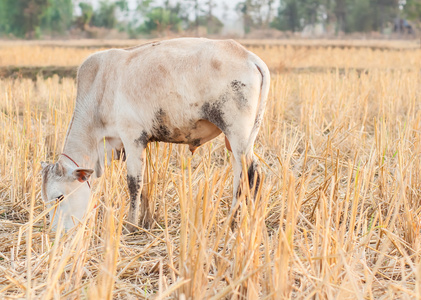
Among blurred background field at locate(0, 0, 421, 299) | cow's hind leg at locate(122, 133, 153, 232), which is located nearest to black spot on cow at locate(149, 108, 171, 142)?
cow's hind leg at locate(122, 133, 153, 232)

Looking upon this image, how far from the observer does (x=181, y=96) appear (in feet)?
10.4

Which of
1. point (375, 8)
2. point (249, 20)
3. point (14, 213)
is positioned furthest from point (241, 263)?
point (249, 20)

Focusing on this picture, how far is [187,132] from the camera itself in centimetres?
329

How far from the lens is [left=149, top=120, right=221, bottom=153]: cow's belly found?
3261 mm

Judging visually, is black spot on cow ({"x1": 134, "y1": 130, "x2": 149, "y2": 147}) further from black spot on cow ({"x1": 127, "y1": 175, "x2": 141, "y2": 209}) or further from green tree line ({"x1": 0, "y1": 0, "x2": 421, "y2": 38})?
green tree line ({"x1": 0, "y1": 0, "x2": 421, "y2": 38})

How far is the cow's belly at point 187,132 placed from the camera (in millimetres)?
Answer: 3261

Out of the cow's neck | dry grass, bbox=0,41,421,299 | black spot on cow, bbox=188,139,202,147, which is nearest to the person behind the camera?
dry grass, bbox=0,41,421,299

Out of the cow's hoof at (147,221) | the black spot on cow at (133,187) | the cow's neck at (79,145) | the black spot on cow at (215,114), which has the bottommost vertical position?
the cow's hoof at (147,221)

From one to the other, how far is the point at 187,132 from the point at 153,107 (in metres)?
0.29

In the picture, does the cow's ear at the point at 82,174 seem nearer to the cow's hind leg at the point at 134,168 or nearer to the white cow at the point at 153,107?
the white cow at the point at 153,107

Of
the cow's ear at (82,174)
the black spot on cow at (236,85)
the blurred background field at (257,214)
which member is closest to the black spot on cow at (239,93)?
the black spot on cow at (236,85)

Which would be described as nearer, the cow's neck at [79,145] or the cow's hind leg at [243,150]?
the cow's hind leg at [243,150]

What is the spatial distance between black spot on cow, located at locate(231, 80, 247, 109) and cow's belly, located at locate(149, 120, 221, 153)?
333mm

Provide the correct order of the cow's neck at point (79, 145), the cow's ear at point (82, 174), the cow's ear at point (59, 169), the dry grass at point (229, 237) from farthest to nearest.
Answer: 1. the cow's neck at point (79, 145)
2. the cow's ear at point (59, 169)
3. the cow's ear at point (82, 174)
4. the dry grass at point (229, 237)
